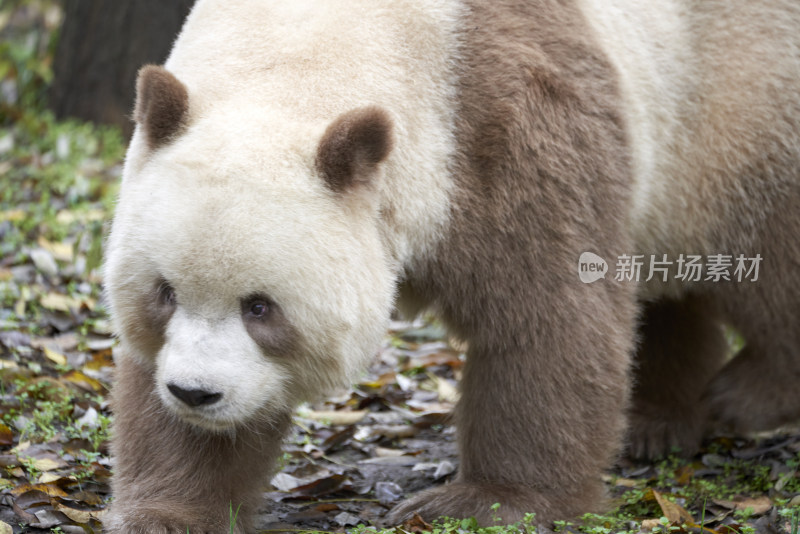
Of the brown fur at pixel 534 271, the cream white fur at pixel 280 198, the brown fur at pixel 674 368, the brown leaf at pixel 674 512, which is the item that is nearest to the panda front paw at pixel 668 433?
the brown fur at pixel 674 368

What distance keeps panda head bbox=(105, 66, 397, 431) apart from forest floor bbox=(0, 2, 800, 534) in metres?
0.89

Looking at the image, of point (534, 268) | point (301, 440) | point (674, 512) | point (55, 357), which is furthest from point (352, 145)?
point (55, 357)

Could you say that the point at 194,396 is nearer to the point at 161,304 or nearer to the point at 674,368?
the point at 161,304

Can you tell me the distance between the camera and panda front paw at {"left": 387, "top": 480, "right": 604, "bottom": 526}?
14.0 feet

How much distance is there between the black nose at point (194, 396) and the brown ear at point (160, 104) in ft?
2.97

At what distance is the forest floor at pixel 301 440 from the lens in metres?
4.35

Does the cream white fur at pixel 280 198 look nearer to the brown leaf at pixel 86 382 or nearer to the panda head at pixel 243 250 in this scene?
the panda head at pixel 243 250

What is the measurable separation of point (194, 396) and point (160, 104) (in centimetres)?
103

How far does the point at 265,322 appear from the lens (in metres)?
3.60

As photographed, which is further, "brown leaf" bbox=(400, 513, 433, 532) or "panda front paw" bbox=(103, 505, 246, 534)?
"brown leaf" bbox=(400, 513, 433, 532)

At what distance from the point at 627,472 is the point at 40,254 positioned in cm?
404

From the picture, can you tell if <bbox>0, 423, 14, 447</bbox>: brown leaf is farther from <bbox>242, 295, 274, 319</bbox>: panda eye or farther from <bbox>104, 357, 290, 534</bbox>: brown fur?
<bbox>242, 295, 274, 319</bbox>: panda eye

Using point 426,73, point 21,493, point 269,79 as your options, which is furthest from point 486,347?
point 21,493

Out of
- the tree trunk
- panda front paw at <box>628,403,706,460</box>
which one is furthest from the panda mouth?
the tree trunk
